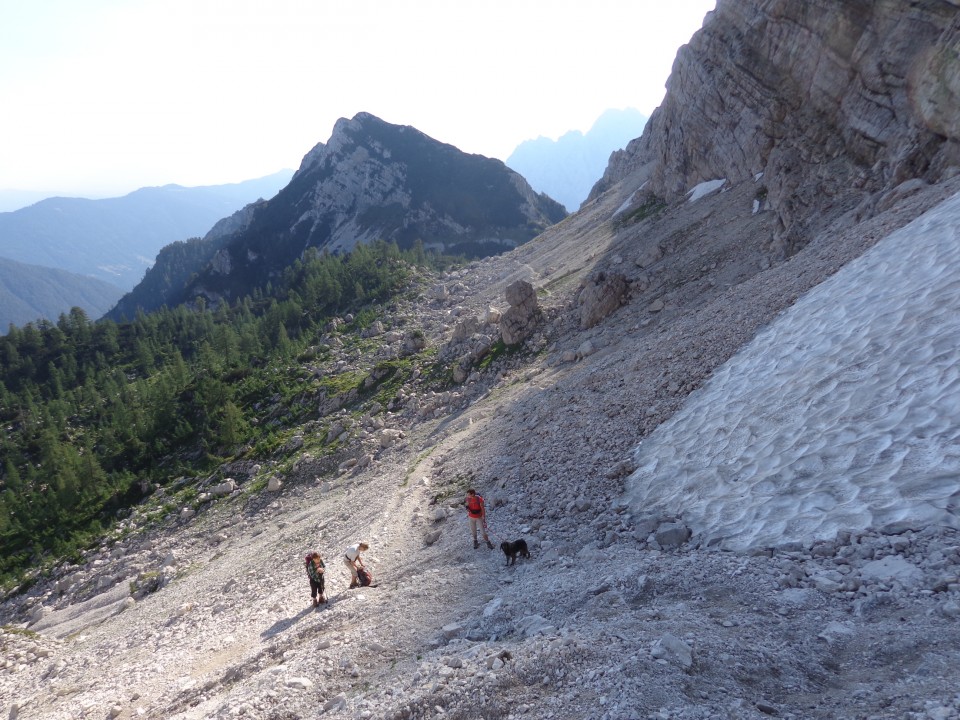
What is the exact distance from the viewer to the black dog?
13062mm

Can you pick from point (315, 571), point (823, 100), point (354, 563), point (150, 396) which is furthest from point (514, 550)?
point (150, 396)

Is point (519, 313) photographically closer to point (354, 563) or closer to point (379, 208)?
point (354, 563)

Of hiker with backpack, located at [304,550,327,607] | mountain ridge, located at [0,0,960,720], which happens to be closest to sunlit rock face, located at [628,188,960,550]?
mountain ridge, located at [0,0,960,720]

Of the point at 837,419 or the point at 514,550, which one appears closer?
the point at 837,419

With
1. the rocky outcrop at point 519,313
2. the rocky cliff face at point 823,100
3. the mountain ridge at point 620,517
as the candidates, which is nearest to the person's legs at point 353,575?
the mountain ridge at point 620,517

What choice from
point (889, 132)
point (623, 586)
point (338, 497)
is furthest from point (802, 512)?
point (889, 132)

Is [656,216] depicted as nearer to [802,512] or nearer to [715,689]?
[802,512]

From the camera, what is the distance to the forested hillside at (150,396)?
38656 mm

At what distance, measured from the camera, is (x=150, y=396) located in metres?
59.4

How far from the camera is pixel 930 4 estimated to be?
2356 centimetres

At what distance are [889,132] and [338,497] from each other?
1163 inches

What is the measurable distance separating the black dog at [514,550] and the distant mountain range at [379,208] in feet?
436

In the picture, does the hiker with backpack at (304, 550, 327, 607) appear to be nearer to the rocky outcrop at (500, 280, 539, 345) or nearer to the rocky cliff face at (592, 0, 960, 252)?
the rocky outcrop at (500, 280, 539, 345)

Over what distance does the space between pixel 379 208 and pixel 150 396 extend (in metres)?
107
